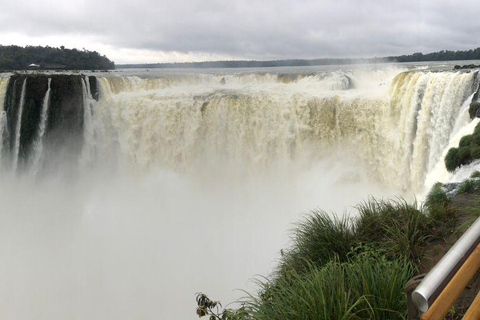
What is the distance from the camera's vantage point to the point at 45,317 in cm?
1158

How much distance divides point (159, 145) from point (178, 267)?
7.59 meters

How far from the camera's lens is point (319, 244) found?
4.85 m

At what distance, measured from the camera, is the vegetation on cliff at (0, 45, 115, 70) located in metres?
44.4

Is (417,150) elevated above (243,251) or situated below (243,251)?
above

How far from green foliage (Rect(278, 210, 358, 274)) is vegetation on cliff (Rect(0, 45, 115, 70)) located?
45.7 metres

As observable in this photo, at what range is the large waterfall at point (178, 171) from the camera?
12.2 meters

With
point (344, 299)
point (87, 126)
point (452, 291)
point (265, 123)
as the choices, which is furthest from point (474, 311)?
point (87, 126)

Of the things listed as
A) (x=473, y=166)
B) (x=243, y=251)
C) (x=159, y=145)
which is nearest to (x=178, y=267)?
(x=243, y=251)

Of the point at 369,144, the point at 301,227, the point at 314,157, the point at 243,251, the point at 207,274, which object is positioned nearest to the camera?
the point at 301,227

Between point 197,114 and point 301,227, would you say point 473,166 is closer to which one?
point 301,227

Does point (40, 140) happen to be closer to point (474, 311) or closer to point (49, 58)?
point (474, 311)

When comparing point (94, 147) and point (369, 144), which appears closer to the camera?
point (369, 144)

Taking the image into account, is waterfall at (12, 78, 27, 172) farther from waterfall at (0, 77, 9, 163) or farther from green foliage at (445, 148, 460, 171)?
green foliage at (445, 148, 460, 171)

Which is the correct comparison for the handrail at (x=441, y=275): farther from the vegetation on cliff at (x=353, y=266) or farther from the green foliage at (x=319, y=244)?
the green foliage at (x=319, y=244)
